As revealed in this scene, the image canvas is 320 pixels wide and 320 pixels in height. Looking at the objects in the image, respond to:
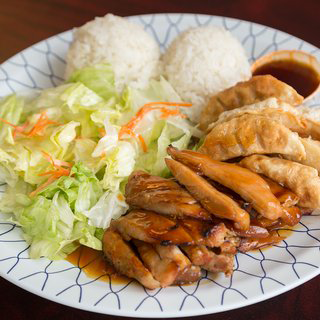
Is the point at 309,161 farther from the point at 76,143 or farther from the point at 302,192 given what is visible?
the point at 76,143

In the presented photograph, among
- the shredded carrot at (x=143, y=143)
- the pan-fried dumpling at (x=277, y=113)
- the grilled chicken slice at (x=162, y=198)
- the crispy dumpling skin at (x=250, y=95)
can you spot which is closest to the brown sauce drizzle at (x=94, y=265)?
the grilled chicken slice at (x=162, y=198)

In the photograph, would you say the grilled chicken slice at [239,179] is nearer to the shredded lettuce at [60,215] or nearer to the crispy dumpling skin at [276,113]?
the crispy dumpling skin at [276,113]

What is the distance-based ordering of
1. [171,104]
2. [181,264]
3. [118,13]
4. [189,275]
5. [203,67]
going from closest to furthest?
[181,264] < [189,275] < [171,104] < [203,67] < [118,13]

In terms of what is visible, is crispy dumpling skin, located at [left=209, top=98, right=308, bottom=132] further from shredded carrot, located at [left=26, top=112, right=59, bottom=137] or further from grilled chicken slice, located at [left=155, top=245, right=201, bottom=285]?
shredded carrot, located at [left=26, top=112, right=59, bottom=137]

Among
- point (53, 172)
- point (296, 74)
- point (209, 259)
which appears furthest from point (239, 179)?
point (296, 74)

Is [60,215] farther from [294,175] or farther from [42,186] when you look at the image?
[294,175]

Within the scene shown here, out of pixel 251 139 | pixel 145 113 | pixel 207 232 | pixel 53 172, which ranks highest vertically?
pixel 251 139

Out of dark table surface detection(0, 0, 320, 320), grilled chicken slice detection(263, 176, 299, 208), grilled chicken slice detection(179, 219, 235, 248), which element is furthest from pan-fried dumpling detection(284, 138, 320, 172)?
dark table surface detection(0, 0, 320, 320)

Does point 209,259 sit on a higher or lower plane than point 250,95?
lower
